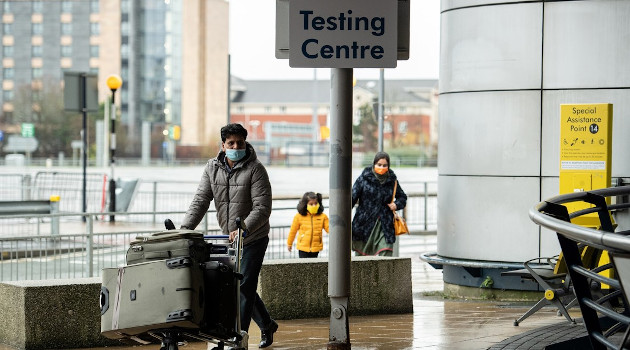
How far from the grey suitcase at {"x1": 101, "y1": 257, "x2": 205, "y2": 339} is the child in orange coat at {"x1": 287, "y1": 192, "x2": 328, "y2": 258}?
274 inches

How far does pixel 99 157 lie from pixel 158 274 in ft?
254

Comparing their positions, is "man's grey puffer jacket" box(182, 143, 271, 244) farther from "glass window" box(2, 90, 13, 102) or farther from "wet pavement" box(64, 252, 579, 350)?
"glass window" box(2, 90, 13, 102)

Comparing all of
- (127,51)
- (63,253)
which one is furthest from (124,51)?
(63,253)

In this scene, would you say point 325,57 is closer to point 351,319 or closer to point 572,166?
point 351,319

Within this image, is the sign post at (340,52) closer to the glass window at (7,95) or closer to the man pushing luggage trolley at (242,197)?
the man pushing luggage trolley at (242,197)

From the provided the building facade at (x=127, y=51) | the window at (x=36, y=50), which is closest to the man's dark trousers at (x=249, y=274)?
the building facade at (x=127, y=51)

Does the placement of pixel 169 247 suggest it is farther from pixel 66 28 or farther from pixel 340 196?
pixel 66 28

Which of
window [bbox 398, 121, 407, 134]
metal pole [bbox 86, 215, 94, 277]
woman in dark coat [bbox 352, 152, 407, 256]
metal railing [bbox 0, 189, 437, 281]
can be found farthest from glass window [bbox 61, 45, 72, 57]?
woman in dark coat [bbox 352, 152, 407, 256]

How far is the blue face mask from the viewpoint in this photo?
7.65m

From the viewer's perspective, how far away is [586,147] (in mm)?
10672

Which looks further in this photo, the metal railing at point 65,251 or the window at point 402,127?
the window at point 402,127

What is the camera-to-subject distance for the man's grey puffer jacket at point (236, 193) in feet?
25.2

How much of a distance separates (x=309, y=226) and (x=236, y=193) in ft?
17.3

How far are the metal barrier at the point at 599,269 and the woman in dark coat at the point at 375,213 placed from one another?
7548mm
